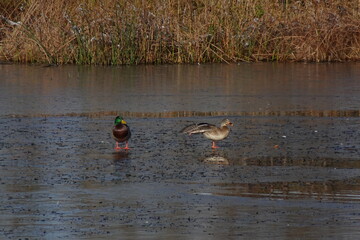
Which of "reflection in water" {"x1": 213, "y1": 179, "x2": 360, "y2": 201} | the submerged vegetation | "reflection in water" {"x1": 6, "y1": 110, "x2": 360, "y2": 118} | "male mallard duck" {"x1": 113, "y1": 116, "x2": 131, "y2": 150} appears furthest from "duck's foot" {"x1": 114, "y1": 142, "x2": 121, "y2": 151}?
the submerged vegetation

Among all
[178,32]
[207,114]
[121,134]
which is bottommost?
[207,114]

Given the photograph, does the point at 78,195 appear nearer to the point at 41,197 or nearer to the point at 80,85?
the point at 41,197

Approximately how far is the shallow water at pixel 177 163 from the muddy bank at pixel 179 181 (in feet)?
0.04

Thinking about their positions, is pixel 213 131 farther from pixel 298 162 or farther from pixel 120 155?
pixel 298 162

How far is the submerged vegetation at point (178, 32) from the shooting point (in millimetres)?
19281

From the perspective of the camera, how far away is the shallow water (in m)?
6.38

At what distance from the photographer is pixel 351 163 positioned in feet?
28.7

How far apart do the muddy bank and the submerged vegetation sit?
302 inches

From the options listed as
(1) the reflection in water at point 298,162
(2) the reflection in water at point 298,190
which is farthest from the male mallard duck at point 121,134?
(2) the reflection in water at point 298,190

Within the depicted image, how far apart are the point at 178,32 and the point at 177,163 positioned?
10.8 m

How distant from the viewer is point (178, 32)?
63.3ft

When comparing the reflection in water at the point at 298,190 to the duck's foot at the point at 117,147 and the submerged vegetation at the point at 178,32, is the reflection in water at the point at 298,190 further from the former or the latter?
the submerged vegetation at the point at 178,32

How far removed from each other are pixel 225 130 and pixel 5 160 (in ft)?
8.42

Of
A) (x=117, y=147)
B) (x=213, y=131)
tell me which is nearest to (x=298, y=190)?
(x=213, y=131)
